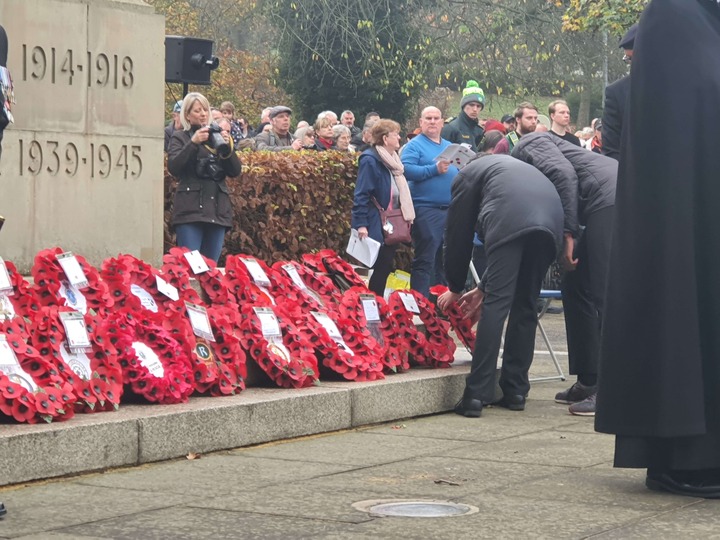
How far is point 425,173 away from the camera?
12.7 m

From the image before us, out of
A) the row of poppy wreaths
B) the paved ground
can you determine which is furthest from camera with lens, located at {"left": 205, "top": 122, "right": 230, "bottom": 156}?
the paved ground

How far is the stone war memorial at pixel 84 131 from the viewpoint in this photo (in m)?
8.98

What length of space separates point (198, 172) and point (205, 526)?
599 cm

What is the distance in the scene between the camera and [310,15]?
27.2 m

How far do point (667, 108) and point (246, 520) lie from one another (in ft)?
7.58

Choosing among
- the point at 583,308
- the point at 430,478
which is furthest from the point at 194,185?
the point at 430,478

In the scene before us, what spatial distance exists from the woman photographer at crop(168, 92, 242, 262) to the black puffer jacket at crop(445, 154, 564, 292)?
2665 mm

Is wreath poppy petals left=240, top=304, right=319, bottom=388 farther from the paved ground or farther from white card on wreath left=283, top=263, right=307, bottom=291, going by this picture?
white card on wreath left=283, top=263, right=307, bottom=291

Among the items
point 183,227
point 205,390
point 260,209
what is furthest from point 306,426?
point 260,209

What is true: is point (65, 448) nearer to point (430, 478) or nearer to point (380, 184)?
point (430, 478)

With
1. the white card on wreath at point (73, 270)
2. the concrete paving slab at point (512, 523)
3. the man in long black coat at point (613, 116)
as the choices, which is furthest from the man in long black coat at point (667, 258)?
the man in long black coat at point (613, 116)

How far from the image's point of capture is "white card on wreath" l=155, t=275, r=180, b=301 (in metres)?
7.80

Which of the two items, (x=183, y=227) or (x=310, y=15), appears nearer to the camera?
(x=183, y=227)

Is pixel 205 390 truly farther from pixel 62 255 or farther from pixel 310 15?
pixel 310 15
